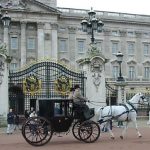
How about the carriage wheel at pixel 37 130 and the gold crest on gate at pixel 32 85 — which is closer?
the carriage wheel at pixel 37 130

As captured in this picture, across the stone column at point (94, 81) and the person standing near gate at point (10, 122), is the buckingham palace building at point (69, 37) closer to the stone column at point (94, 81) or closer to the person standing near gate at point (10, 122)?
the stone column at point (94, 81)

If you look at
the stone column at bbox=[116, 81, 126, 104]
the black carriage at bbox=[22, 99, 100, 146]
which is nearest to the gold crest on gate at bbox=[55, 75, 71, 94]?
the stone column at bbox=[116, 81, 126, 104]

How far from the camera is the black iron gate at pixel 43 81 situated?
2570 cm

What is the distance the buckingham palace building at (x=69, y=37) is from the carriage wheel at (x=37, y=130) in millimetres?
45398

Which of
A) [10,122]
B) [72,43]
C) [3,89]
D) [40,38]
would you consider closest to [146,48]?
[72,43]

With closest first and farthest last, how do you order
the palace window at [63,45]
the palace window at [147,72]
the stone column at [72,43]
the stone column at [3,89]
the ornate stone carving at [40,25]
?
1. the stone column at [3,89]
2. the ornate stone carving at [40,25]
3. the palace window at [63,45]
4. the stone column at [72,43]
5. the palace window at [147,72]

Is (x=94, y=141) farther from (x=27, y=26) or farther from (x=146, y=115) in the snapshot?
(x=27, y=26)

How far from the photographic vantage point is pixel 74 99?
56.3 feet

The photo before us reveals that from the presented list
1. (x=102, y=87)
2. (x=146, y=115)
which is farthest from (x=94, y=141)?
(x=146, y=115)

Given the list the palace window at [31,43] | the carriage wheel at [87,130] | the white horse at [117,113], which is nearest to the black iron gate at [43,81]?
the white horse at [117,113]

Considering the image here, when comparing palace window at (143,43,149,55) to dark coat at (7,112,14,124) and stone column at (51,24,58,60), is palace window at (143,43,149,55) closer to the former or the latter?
stone column at (51,24,58,60)

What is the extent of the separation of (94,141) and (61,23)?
54.4 meters

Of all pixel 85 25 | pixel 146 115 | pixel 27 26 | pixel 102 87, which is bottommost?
pixel 146 115

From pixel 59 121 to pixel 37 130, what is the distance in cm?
114
